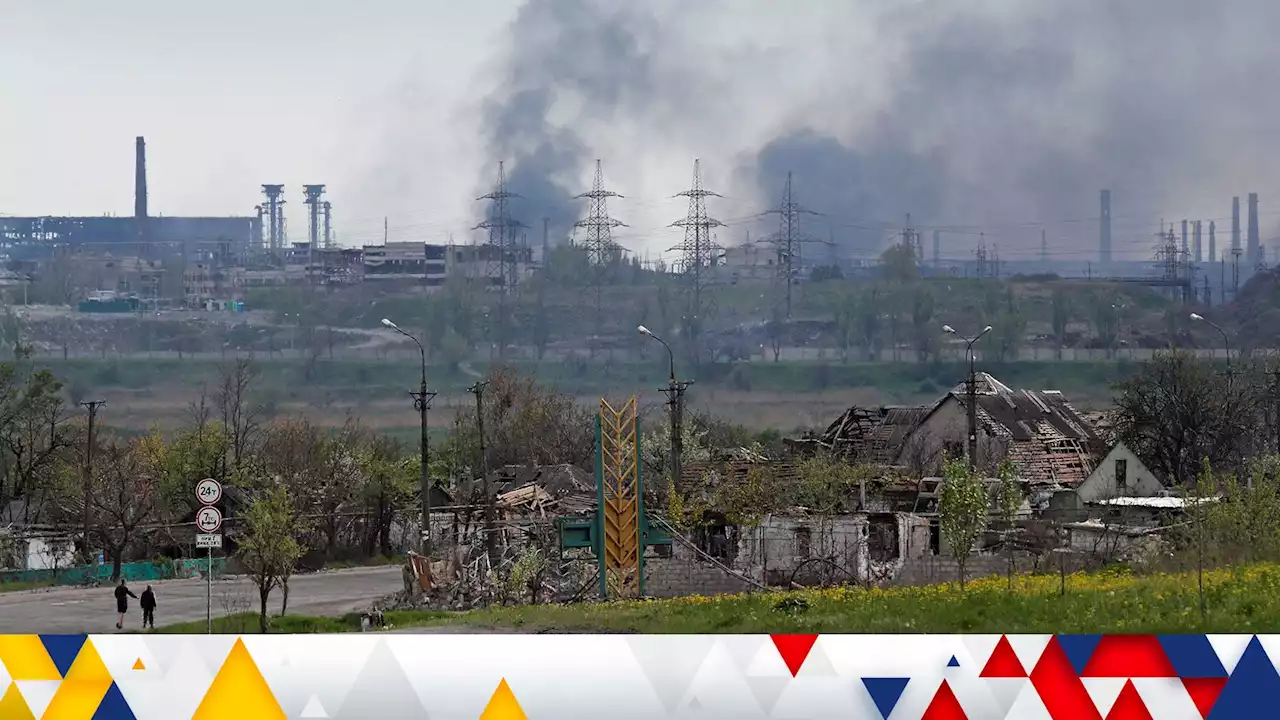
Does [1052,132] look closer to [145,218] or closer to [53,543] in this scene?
[145,218]

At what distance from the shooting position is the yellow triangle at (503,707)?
11812mm

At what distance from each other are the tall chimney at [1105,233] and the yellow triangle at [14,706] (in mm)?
70452

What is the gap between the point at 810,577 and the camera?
27359 mm

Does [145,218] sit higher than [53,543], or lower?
higher

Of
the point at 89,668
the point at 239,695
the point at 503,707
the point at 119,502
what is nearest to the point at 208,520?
the point at 89,668

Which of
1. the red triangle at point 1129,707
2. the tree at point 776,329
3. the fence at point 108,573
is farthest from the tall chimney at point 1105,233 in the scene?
the red triangle at point 1129,707

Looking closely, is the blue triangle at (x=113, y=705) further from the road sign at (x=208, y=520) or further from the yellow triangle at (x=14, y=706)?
the road sign at (x=208, y=520)

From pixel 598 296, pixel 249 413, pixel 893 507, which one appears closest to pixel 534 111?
pixel 598 296

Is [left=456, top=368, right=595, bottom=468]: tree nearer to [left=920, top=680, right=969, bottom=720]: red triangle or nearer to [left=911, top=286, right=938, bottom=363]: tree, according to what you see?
[left=911, top=286, right=938, bottom=363]: tree

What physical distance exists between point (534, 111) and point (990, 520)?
42556 millimetres

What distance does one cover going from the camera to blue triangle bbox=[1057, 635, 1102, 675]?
1114 cm

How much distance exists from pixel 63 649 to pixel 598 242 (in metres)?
62.0

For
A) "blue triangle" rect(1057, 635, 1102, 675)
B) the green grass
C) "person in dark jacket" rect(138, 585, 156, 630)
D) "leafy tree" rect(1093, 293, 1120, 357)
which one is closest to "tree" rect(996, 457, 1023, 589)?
"blue triangle" rect(1057, 635, 1102, 675)

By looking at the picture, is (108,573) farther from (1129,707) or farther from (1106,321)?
(1106,321)
